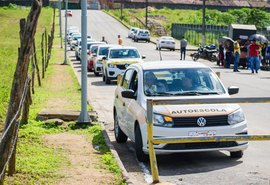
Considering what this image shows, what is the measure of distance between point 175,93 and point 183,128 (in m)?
1.21

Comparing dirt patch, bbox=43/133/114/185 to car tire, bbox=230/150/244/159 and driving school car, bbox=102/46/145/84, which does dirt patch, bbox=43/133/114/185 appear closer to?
car tire, bbox=230/150/244/159

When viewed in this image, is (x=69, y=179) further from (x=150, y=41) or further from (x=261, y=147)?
(x=150, y=41)

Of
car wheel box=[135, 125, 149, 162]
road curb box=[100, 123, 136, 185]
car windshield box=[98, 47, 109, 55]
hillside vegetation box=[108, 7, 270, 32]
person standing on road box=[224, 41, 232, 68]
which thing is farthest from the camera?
hillside vegetation box=[108, 7, 270, 32]

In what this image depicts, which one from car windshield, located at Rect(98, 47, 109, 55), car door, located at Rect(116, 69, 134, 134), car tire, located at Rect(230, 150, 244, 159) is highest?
car door, located at Rect(116, 69, 134, 134)

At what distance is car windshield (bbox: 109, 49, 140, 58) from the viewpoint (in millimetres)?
27594

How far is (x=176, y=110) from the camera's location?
1009cm

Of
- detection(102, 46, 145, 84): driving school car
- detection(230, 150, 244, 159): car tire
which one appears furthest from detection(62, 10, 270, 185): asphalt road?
detection(102, 46, 145, 84): driving school car

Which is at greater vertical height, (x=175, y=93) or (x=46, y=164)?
(x=175, y=93)

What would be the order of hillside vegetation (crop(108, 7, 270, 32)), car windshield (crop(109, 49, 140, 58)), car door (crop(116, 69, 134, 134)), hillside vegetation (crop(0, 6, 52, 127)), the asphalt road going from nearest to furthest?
1. the asphalt road
2. car door (crop(116, 69, 134, 134))
3. hillside vegetation (crop(0, 6, 52, 127))
4. car windshield (crop(109, 49, 140, 58))
5. hillside vegetation (crop(108, 7, 270, 32))

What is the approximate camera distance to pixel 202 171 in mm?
9758

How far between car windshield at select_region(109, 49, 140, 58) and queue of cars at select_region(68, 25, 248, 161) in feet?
48.2

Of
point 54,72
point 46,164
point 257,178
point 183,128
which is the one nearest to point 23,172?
point 46,164

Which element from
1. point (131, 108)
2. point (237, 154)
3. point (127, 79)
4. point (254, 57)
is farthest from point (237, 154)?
point (254, 57)

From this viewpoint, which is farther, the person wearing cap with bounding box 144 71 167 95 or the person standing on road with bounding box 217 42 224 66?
the person standing on road with bounding box 217 42 224 66
